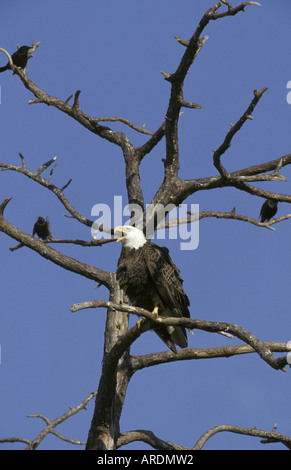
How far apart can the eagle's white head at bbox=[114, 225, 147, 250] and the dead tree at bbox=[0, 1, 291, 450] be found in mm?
577

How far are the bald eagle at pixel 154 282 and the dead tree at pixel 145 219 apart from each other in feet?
0.81

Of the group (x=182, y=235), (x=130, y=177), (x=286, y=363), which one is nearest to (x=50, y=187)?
(x=130, y=177)

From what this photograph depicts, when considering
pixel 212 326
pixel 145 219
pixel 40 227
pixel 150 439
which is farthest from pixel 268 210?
pixel 212 326

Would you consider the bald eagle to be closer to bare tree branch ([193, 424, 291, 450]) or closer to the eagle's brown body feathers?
the eagle's brown body feathers

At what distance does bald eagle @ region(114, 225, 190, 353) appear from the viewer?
6.89m

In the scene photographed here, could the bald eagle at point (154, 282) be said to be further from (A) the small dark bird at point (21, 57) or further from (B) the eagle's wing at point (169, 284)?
(A) the small dark bird at point (21, 57)

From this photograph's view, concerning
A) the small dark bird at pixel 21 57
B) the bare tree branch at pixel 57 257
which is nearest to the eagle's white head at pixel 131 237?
the bare tree branch at pixel 57 257

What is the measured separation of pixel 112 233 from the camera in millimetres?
7992

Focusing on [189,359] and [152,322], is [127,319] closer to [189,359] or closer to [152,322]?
[189,359]

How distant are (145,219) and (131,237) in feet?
2.29

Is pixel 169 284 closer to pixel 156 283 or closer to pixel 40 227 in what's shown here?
pixel 156 283

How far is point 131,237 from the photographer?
23.6 feet

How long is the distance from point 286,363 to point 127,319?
2752 mm

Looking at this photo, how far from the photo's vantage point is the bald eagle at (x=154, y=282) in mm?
6891
